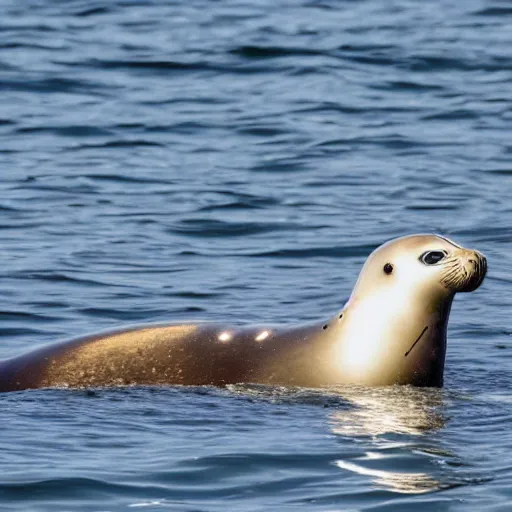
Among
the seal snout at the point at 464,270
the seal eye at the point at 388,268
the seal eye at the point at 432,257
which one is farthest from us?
the seal eye at the point at 388,268

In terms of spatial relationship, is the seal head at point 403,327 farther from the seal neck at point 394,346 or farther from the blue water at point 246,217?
the blue water at point 246,217

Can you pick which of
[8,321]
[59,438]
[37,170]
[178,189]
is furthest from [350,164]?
[59,438]

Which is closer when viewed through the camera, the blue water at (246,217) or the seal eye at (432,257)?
the blue water at (246,217)

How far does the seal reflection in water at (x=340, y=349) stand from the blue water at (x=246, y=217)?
Result: 14cm

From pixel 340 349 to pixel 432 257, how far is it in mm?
710

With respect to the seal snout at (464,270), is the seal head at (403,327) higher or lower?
lower

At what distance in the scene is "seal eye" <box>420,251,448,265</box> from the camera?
9422mm

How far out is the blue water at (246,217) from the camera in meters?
7.97

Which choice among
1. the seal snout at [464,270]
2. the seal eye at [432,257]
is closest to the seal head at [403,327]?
the seal eye at [432,257]

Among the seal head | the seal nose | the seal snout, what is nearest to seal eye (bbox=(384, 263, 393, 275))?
the seal head

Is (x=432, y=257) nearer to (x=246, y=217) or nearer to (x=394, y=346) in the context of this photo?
(x=394, y=346)

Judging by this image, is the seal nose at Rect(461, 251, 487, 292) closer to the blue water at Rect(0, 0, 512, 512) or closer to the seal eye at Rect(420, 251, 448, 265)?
the seal eye at Rect(420, 251, 448, 265)

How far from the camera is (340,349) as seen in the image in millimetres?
9555

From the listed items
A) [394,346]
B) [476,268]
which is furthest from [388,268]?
[476,268]
